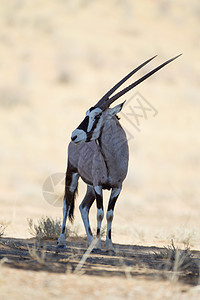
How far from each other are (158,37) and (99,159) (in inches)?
1465

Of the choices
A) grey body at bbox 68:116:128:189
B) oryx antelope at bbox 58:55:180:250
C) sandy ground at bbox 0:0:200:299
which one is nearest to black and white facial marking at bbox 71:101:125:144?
oryx antelope at bbox 58:55:180:250

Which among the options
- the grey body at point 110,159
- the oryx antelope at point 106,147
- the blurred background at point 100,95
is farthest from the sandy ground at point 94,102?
the grey body at point 110,159

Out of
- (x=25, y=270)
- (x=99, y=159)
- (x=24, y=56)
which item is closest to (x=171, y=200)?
(x=99, y=159)

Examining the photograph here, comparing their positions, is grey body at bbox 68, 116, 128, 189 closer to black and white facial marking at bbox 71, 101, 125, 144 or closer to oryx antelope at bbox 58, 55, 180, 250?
oryx antelope at bbox 58, 55, 180, 250

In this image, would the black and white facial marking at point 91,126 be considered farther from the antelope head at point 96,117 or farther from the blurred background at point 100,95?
the blurred background at point 100,95

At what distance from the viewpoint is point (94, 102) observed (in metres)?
32.1

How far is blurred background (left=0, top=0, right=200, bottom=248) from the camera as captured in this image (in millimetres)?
17672

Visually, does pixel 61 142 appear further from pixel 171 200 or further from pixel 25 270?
pixel 25 270

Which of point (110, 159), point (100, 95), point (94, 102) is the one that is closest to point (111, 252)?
point (110, 159)

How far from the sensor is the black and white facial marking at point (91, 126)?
23.9ft

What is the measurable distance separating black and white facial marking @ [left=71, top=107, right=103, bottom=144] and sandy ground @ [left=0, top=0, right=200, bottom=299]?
3.03 meters

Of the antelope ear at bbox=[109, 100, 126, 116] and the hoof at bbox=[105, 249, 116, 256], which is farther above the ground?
the antelope ear at bbox=[109, 100, 126, 116]

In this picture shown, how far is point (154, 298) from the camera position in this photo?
12.7 feet

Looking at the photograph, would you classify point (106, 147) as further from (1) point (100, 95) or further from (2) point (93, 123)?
(1) point (100, 95)
